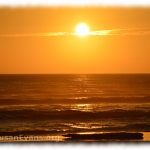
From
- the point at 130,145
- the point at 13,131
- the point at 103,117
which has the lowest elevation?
the point at 130,145

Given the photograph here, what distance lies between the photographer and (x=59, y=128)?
53.2 feet

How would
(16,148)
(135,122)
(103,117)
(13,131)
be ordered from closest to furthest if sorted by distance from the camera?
(16,148), (13,131), (135,122), (103,117)

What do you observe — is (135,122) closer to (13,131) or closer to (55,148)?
(13,131)

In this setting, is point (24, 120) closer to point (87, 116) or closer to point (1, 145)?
point (87, 116)

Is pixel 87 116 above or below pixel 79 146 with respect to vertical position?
above

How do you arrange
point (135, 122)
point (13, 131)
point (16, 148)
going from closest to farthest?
point (16, 148)
point (13, 131)
point (135, 122)

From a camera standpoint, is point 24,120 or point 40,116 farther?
point 40,116

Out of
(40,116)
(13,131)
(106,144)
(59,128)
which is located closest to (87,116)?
(40,116)

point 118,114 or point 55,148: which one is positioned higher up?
point 118,114

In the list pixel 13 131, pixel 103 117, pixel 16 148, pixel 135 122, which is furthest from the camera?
pixel 103 117

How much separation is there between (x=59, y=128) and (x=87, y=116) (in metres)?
6.45

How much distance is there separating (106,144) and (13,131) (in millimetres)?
14103

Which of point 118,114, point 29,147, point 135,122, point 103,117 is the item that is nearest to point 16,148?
point 29,147

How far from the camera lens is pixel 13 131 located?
15.3 metres
